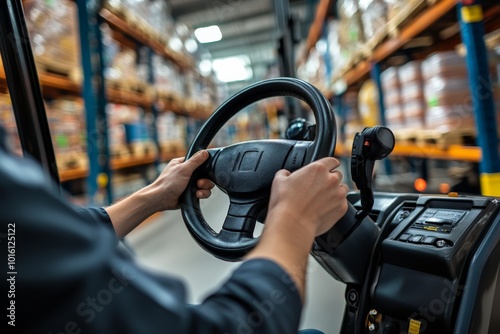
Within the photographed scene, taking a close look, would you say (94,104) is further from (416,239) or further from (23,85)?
(416,239)

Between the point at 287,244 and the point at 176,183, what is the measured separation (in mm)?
605

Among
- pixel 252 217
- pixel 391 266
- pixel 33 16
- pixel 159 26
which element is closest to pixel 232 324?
pixel 252 217

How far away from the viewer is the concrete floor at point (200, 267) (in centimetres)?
239

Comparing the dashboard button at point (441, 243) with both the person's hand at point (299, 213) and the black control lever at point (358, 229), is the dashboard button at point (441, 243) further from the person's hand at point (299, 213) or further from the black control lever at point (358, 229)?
the person's hand at point (299, 213)

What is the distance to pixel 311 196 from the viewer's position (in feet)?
2.44

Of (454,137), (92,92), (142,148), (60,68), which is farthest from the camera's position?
(142,148)

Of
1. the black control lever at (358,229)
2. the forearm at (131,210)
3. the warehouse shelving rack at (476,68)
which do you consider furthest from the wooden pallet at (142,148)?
the black control lever at (358,229)

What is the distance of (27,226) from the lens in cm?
46

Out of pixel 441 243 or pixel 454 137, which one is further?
pixel 454 137

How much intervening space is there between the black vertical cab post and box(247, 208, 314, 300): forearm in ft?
3.07

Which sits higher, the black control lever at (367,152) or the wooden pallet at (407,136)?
the black control lever at (367,152)

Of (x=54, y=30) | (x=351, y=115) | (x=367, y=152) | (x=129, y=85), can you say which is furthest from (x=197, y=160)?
(x=351, y=115)

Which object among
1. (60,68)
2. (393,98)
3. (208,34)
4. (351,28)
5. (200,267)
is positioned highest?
(208,34)

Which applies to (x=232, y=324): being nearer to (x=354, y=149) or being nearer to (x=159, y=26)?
(x=354, y=149)
